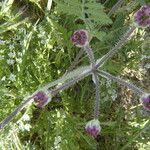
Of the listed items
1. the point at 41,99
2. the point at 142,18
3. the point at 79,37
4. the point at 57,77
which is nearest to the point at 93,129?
the point at 41,99

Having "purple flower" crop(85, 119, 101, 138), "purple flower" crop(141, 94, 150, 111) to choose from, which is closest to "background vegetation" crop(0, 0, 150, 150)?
"purple flower" crop(85, 119, 101, 138)

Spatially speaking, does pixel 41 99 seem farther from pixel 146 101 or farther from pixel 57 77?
pixel 57 77

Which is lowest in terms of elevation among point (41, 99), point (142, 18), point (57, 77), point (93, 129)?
point (93, 129)

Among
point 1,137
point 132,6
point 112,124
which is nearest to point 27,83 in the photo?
point 1,137

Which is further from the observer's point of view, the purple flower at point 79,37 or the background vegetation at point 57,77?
the background vegetation at point 57,77

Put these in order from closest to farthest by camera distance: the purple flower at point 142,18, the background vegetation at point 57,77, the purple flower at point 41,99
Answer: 1. the purple flower at point 142,18
2. the purple flower at point 41,99
3. the background vegetation at point 57,77

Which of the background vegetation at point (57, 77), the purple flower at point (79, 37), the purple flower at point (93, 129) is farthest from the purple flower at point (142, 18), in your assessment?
the background vegetation at point (57, 77)

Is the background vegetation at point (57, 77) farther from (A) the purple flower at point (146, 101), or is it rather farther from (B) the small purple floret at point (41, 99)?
(A) the purple flower at point (146, 101)

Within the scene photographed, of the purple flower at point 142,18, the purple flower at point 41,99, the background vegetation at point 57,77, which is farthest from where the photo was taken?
the background vegetation at point 57,77
